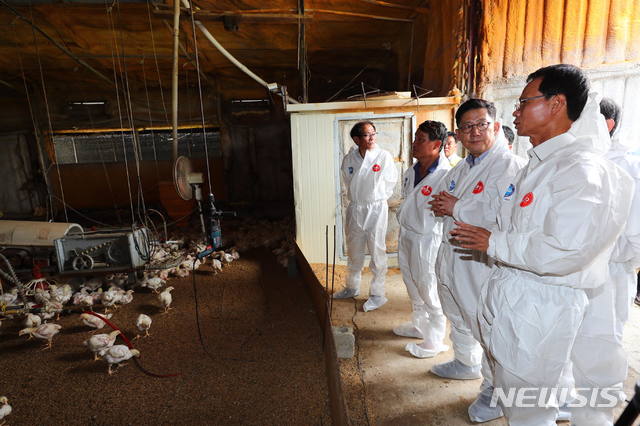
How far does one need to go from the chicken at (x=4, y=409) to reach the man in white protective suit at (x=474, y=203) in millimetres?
4015

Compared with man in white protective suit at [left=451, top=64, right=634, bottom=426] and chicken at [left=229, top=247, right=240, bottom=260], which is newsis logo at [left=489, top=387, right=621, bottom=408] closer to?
man in white protective suit at [left=451, top=64, right=634, bottom=426]

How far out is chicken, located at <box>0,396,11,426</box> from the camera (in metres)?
3.01

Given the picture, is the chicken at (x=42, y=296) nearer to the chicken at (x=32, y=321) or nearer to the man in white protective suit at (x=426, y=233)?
the chicken at (x=32, y=321)

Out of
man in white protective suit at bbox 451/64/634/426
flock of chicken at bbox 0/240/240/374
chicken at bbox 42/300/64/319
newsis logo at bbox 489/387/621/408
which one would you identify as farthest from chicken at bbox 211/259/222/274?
man in white protective suit at bbox 451/64/634/426

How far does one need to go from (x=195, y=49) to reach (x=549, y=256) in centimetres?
400

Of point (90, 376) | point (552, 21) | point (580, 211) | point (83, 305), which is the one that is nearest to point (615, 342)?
point (580, 211)

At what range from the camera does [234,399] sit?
3258mm

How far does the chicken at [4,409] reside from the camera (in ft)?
9.89

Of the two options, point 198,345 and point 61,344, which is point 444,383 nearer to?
point 198,345

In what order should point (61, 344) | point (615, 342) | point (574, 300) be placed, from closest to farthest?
point (574, 300), point (615, 342), point (61, 344)

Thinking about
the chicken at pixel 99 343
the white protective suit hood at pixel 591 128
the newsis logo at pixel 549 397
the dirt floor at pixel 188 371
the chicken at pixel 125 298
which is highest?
the white protective suit hood at pixel 591 128

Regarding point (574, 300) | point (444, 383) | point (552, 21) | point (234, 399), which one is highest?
point (552, 21)

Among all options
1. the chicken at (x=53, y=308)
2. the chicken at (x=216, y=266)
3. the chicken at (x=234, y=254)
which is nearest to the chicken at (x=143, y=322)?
the chicken at (x=53, y=308)

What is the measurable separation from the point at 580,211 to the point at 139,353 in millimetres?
4414
